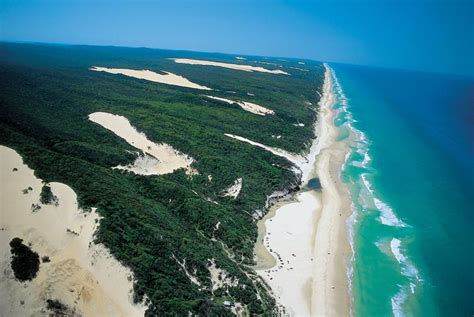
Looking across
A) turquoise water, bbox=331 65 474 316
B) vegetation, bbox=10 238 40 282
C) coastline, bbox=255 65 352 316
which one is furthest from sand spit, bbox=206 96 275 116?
vegetation, bbox=10 238 40 282

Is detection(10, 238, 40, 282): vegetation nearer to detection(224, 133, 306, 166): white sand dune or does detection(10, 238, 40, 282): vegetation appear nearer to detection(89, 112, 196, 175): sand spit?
detection(89, 112, 196, 175): sand spit

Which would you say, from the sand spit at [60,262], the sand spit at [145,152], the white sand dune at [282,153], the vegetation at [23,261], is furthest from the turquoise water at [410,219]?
the sand spit at [145,152]

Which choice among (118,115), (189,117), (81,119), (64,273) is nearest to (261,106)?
(189,117)

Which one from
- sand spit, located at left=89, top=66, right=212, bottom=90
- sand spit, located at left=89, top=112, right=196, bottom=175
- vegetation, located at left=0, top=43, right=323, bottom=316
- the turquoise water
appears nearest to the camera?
vegetation, located at left=0, top=43, right=323, bottom=316

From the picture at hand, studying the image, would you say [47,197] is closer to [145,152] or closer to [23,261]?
[23,261]

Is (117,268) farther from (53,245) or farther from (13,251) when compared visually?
(13,251)

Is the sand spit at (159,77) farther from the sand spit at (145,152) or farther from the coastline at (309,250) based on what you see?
the coastline at (309,250)
